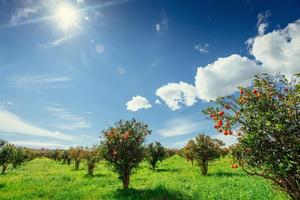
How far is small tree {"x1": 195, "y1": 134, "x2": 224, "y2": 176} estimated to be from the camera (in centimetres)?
3544

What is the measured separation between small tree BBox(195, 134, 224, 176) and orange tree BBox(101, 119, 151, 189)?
483 inches

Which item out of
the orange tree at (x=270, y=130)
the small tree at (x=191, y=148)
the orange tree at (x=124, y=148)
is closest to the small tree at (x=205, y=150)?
the small tree at (x=191, y=148)

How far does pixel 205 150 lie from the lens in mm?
35531

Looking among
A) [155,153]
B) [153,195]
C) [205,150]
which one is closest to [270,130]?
[153,195]

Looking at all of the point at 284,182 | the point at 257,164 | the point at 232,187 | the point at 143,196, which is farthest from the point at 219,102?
the point at 232,187

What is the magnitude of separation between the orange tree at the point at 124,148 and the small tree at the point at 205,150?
40.2 feet

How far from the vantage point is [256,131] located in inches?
283

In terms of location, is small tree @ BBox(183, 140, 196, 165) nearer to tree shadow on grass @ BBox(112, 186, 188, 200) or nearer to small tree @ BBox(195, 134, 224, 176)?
small tree @ BBox(195, 134, 224, 176)

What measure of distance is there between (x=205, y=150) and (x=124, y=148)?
14.1 m

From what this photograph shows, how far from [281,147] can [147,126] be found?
1943 cm

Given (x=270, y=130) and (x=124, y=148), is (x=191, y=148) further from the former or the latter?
(x=270, y=130)

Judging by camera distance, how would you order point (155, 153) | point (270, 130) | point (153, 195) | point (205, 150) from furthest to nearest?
point (155, 153) < point (205, 150) < point (153, 195) < point (270, 130)

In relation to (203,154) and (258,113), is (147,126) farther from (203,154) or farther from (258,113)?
(258,113)

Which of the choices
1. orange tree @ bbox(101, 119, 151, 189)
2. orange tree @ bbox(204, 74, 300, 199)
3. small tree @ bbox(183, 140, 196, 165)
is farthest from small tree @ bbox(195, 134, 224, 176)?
orange tree @ bbox(204, 74, 300, 199)
